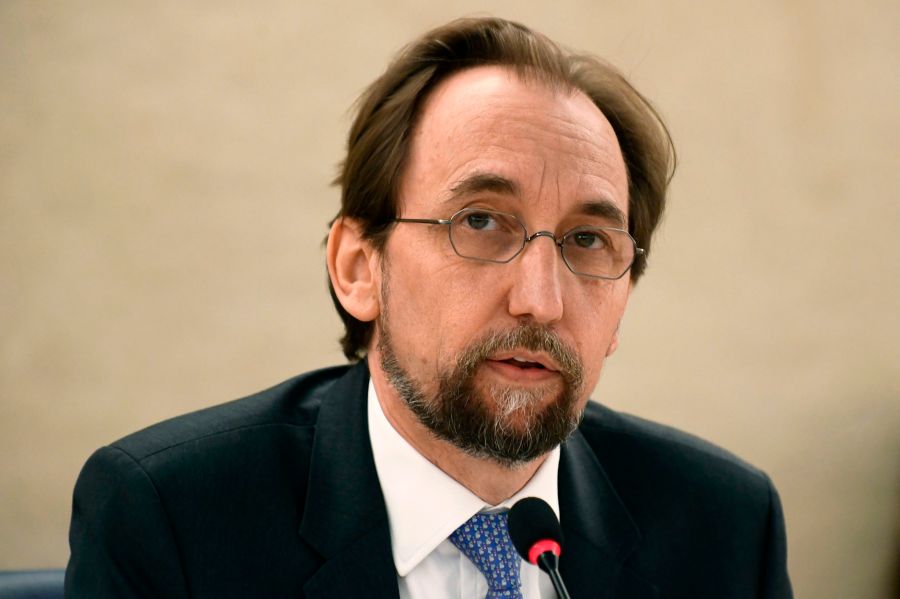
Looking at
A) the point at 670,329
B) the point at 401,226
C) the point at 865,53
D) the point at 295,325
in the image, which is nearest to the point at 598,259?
the point at 401,226

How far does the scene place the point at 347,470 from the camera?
179cm

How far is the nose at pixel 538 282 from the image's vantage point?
5.33ft

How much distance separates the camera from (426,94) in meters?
1.94

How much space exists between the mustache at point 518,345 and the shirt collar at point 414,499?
0.25m

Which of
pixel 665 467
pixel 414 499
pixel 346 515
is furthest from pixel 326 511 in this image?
pixel 665 467

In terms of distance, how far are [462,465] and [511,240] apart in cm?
45

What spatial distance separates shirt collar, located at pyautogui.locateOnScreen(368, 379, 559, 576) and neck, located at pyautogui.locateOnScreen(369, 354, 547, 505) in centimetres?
2

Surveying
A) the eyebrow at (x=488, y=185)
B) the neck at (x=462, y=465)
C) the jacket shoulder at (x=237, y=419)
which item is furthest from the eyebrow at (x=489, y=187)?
the jacket shoulder at (x=237, y=419)

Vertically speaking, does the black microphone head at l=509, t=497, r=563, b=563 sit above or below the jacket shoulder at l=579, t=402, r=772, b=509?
above

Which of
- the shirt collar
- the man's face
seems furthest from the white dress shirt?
the man's face

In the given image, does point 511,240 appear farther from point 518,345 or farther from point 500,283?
point 518,345

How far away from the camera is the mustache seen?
1.63 meters

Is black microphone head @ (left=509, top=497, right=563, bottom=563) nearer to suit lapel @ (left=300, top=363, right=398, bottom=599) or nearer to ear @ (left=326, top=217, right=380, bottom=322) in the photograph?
suit lapel @ (left=300, top=363, right=398, bottom=599)

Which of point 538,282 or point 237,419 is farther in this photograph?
point 237,419
